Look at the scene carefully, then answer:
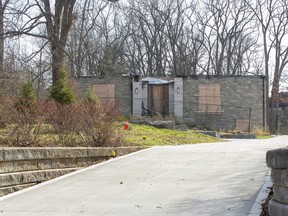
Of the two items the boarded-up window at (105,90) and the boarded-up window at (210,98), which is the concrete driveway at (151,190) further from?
the boarded-up window at (105,90)

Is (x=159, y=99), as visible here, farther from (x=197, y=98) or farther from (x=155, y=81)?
(x=197, y=98)

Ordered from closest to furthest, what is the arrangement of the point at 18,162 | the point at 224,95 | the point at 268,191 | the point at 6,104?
the point at 268,191 < the point at 18,162 < the point at 6,104 < the point at 224,95

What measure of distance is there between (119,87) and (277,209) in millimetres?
27605

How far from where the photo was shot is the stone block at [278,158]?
19.8 ft

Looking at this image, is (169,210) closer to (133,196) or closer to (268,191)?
(133,196)

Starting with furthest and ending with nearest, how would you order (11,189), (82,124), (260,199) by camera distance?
(82,124) → (11,189) → (260,199)

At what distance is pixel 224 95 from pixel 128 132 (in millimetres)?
15401

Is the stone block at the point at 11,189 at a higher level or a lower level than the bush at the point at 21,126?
lower

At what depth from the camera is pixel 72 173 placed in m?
11.4

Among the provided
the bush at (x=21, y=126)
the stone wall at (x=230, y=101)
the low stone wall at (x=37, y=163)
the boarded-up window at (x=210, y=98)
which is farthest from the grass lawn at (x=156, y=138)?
the boarded-up window at (x=210, y=98)

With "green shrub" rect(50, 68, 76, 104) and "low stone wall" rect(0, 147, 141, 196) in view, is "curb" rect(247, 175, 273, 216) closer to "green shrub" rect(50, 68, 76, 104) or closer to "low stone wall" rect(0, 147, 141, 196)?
"low stone wall" rect(0, 147, 141, 196)

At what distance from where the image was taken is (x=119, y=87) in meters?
33.3

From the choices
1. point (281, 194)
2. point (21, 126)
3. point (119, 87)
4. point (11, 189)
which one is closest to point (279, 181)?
point (281, 194)

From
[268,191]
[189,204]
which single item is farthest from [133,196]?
[268,191]
